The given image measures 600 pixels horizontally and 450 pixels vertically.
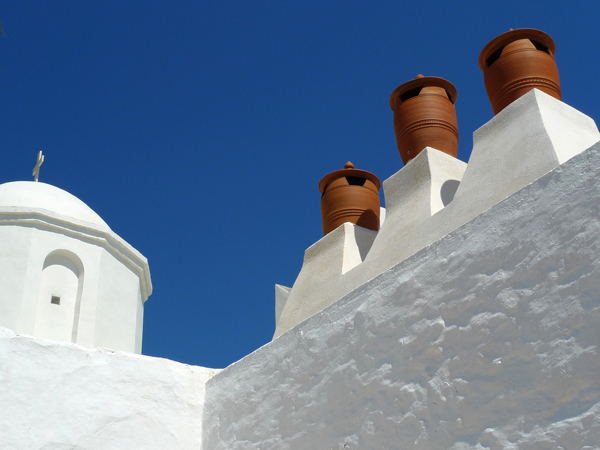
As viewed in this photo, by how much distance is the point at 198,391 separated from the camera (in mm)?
5449

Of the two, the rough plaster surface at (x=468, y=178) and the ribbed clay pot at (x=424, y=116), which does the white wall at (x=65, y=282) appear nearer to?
the rough plaster surface at (x=468, y=178)

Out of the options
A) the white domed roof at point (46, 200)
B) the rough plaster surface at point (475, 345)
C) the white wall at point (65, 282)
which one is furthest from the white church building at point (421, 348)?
the white domed roof at point (46, 200)

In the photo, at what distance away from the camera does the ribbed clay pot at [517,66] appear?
4863 mm

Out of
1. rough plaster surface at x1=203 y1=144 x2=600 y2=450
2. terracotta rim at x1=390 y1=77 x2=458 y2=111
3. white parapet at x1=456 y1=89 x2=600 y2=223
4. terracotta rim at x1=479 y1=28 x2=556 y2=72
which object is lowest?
rough plaster surface at x1=203 y1=144 x2=600 y2=450

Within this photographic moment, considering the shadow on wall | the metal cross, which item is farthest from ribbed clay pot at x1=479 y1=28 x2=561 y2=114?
the metal cross

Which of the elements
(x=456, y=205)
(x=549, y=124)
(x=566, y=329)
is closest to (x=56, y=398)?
(x=456, y=205)

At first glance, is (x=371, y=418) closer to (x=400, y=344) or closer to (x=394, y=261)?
(x=400, y=344)

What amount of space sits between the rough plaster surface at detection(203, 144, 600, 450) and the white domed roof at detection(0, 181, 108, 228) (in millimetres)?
4764

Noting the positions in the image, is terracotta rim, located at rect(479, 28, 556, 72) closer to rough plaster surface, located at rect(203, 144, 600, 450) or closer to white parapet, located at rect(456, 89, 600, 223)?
white parapet, located at rect(456, 89, 600, 223)

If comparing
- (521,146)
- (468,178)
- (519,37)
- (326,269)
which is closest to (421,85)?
(519,37)

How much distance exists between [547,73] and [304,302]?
2.72m

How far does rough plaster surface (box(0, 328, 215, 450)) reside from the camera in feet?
15.0

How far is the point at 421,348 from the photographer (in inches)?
146

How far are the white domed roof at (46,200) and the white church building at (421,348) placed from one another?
3.59 metres
